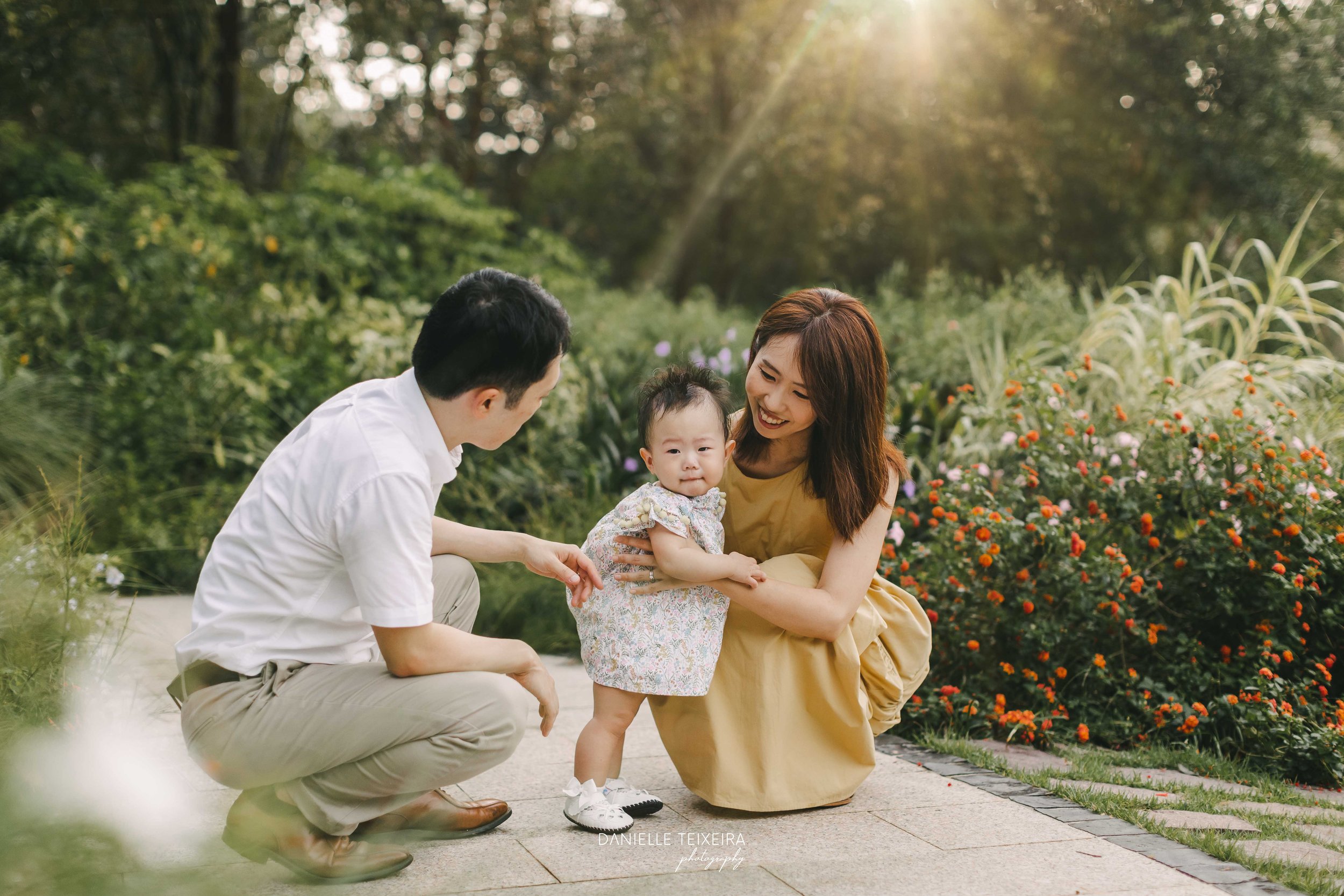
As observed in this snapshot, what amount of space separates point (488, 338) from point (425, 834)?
3.81ft

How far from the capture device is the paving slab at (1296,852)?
239 centimetres

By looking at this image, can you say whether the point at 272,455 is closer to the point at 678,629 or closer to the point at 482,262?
the point at 678,629

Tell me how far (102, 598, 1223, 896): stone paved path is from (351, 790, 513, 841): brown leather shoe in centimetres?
3

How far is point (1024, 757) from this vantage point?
130 inches

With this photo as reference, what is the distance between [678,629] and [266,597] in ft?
3.06

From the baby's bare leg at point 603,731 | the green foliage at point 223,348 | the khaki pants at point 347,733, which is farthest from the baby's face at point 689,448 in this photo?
the green foliage at point 223,348

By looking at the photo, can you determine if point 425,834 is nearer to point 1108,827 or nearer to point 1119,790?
point 1108,827

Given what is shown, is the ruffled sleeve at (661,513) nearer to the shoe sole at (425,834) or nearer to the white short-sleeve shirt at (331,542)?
the white short-sleeve shirt at (331,542)

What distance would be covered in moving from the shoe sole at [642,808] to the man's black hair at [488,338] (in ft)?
3.50

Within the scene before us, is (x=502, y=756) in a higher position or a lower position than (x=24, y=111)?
lower

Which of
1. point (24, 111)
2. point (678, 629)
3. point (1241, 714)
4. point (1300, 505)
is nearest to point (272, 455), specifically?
point (678, 629)

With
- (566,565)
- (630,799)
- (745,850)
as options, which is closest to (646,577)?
(566,565)

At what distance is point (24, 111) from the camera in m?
10.6

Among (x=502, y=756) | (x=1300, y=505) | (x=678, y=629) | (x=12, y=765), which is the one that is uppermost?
(x=1300, y=505)
